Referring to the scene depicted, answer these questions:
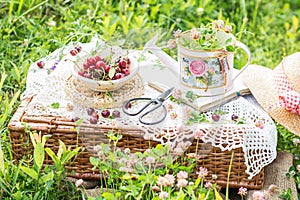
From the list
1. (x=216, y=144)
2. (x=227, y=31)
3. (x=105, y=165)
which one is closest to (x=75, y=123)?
(x=105, y=165)

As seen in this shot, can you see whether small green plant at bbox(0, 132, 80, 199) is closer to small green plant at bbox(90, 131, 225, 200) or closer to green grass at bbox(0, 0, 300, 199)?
small green plant at bbox(90, 131, 225, 200)

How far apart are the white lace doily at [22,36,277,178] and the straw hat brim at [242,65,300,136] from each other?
75mm

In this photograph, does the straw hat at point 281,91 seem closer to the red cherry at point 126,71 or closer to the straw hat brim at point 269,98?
the straw hat brim at point 269,98

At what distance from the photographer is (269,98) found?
2.37 metres

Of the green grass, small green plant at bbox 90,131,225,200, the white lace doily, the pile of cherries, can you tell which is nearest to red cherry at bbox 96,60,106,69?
the pile of cherries

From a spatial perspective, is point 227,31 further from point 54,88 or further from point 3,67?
point 3,67

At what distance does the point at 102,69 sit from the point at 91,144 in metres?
0.27

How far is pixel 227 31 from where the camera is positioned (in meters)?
2.31

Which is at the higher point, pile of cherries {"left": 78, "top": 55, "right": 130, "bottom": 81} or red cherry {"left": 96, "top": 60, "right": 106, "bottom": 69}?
red cherry {"left": 96, "top": 60, "right": 106, "bottom": 69}

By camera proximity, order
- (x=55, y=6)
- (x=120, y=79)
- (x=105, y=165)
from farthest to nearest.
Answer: (x=55, y=6), (x=120, y=79), (x=105, y=165)

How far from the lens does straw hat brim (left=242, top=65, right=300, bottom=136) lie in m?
2.33

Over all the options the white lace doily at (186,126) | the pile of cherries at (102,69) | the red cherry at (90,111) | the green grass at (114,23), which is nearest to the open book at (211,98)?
the white lace doily at (186,126)

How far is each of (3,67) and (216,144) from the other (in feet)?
3.51

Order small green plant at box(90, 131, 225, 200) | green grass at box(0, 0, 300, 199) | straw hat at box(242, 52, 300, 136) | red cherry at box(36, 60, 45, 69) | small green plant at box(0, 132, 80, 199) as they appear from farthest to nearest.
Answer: green grass at box(0, 0, 300, 199) → red cherry at box(36, 60, 45, 69) → straw hat at box(242, 52, 300, 136) → small green plant at box(0, 132, 80, 199) → small green plant at box(90, 131, 225, 200)
